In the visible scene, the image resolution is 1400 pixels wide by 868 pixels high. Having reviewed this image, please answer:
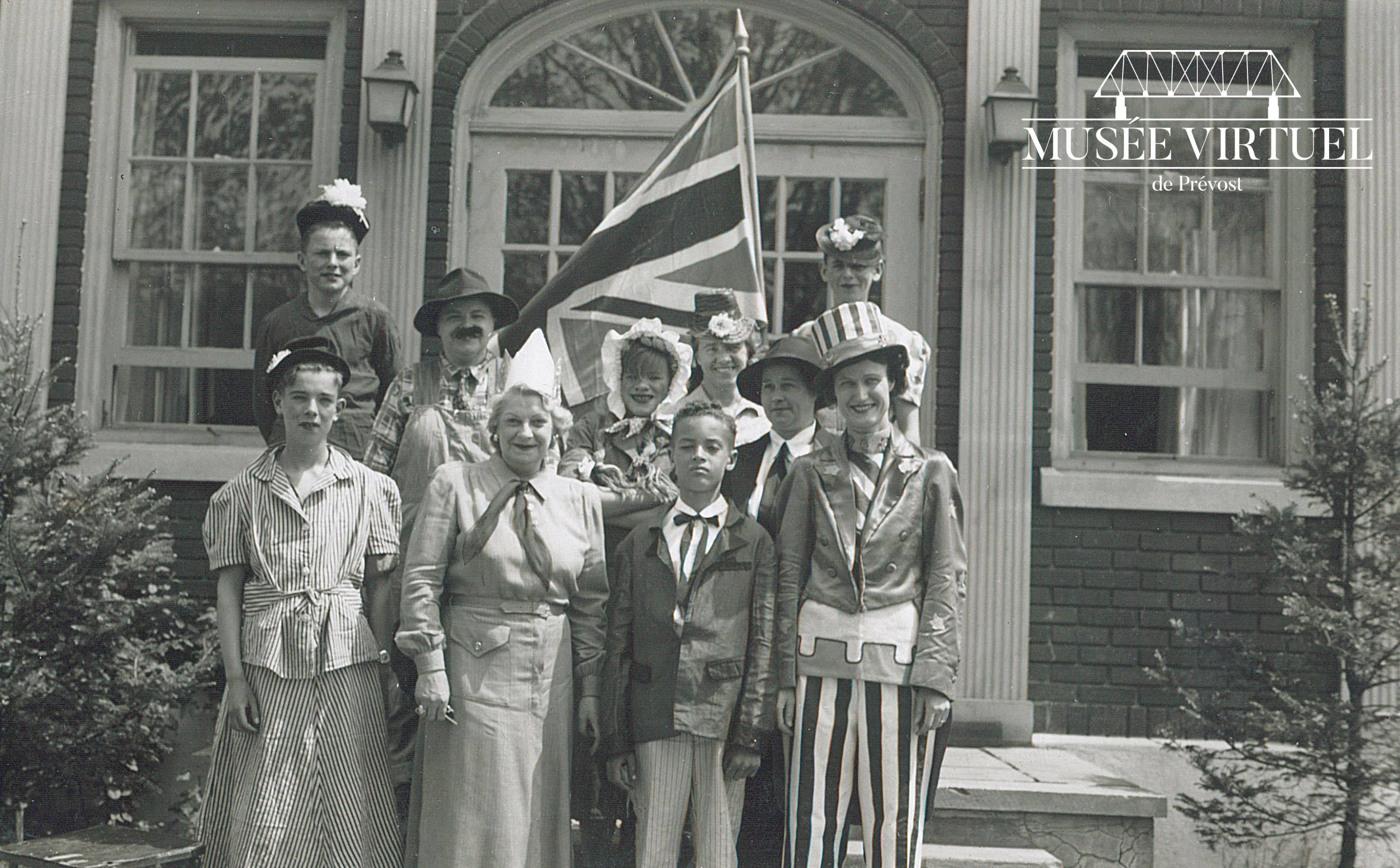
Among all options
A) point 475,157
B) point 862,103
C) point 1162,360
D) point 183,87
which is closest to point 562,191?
point 475,157

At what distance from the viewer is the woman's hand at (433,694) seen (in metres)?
3.69

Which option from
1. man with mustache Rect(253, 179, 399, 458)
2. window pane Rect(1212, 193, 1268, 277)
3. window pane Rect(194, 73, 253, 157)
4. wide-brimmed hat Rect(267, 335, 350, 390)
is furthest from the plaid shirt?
window pane Rect(1212, 193, 1268, 277)

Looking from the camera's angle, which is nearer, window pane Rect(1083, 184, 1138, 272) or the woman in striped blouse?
the woman in striped blouse

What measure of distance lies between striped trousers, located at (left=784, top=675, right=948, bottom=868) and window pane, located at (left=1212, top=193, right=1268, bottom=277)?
3939 millimetres

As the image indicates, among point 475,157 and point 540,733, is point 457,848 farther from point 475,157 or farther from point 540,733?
point 475,157

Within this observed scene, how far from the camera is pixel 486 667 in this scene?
12.4 feet

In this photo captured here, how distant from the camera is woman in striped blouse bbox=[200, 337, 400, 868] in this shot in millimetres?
3799

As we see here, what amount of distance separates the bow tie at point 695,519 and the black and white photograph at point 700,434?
0.01 m

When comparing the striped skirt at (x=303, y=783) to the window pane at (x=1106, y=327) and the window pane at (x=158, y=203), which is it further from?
the window pane at (x=1106, y=327)

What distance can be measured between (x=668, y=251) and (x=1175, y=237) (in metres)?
2.86

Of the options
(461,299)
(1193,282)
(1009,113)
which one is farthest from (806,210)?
(461,299)

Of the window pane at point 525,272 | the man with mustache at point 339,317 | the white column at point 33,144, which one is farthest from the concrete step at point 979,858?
the white column at point 33,144

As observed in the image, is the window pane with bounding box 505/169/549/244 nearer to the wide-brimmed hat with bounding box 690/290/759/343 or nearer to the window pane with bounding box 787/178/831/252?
the window pane with bounding box 787/178/831/252

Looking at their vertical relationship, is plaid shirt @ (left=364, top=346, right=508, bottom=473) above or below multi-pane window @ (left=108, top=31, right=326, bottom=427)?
below
